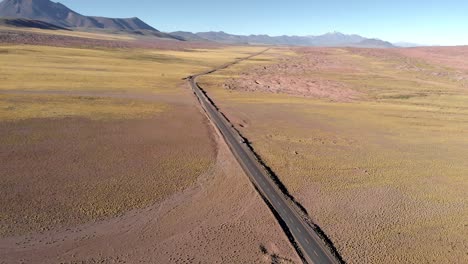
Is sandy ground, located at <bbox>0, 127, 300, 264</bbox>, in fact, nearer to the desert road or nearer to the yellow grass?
the desert road

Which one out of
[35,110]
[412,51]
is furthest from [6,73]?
[412,51]

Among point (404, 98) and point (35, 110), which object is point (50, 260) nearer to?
point (35, 110)

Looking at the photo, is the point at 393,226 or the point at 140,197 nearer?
the point at 393,226

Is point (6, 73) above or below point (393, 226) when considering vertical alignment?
above

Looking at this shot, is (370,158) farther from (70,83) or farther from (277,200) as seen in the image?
(70,83)

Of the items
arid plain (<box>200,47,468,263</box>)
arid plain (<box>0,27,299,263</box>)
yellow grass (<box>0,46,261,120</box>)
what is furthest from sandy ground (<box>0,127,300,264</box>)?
yellow grass (<box>0,46,261,120</box>)

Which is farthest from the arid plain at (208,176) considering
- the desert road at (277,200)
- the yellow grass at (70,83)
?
the desert road at (277,200)
